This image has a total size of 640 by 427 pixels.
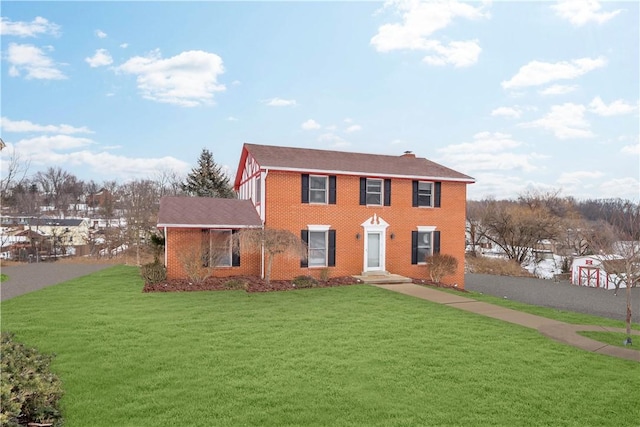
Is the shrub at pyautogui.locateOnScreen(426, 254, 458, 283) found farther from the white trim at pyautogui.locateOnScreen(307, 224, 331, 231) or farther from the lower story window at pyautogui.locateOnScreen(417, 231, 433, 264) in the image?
the white trim at pyautogui.locateOnScreen(307, 224, 331, 231)

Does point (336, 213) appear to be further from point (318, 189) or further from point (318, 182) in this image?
point (318, 182)

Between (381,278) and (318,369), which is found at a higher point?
(318,369)

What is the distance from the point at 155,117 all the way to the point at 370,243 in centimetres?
1561

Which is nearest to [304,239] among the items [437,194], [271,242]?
[271,242]

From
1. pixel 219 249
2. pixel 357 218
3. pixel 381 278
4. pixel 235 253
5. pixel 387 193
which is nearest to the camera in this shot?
pixel 219 249

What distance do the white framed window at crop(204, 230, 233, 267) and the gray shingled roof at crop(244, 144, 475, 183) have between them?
3.54 meters

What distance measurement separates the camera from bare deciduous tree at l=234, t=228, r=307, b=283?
600 inches

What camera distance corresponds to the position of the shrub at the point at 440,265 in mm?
18344

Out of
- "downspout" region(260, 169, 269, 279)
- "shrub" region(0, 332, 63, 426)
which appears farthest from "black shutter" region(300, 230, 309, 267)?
"shrub" region(0, 332, 63, 426)

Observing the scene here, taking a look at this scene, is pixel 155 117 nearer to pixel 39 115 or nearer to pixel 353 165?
pixel 39 115

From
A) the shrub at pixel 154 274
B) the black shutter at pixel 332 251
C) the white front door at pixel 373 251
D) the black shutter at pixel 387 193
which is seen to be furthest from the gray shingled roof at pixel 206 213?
the black shutter at pixel 387 193

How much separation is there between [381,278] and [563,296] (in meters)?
9.16

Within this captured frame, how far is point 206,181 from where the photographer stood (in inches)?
1378

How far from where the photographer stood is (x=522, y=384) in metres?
5.75
